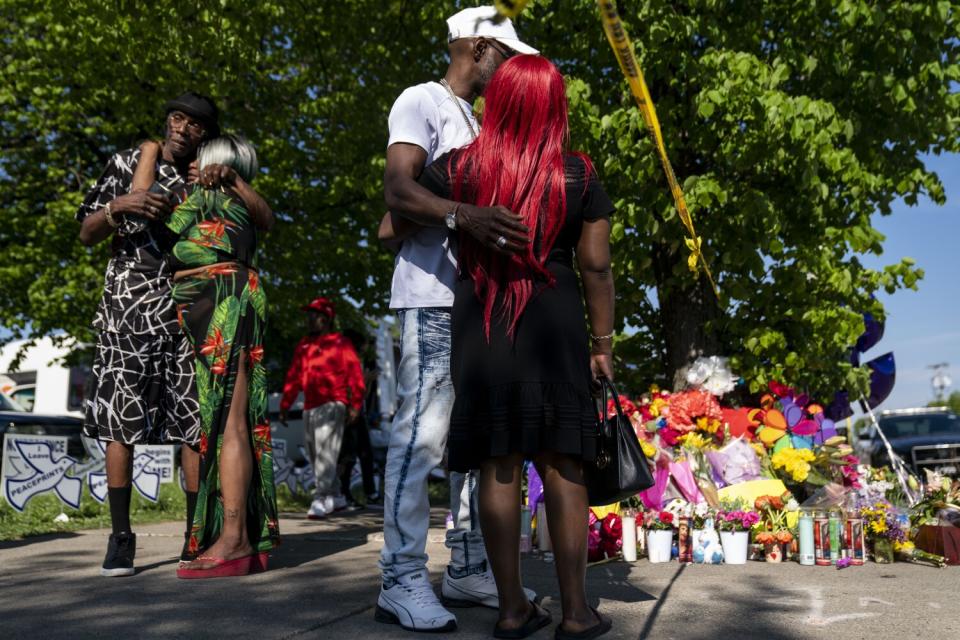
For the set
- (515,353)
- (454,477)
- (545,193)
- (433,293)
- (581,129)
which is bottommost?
(454,477)

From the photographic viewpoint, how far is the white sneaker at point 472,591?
3.28 meters

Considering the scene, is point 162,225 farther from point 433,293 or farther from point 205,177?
point 433,293

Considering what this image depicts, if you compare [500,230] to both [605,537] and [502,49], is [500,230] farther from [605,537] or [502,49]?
[605,537]

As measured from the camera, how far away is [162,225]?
441cm

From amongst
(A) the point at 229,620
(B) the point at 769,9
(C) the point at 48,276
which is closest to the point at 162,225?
(A) the point at 229,620

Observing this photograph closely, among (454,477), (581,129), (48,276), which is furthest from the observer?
(48,276)

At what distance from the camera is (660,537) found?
15.8 feet

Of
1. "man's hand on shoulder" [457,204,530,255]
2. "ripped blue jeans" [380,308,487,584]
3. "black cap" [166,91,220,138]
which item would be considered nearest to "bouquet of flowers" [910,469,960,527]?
"ripped blue jeans" [380,308,487,584]

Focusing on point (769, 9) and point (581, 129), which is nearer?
point (581, 129)

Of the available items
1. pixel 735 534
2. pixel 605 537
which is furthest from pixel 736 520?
pixel 605 537

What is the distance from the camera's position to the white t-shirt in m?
3.15

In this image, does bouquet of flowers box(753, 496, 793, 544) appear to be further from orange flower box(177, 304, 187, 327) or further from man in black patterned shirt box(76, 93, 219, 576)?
orange flower box(177, 304, 187, 327)

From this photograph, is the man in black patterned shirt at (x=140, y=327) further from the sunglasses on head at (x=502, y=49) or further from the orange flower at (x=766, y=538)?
the orange flower at (x=766, y=538)

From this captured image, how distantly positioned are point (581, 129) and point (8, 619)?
16.3ft
